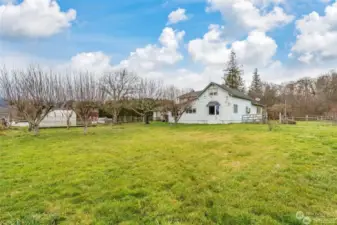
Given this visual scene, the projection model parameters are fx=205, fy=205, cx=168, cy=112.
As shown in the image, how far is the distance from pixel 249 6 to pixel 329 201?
41.4ft

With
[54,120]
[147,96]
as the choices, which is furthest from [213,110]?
[54,120]

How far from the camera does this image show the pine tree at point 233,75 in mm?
43281

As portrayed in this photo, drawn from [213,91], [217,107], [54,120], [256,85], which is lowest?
[54,120]

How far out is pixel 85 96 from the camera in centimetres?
1806

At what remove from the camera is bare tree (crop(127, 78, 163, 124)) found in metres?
26.9

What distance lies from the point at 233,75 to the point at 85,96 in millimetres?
33790

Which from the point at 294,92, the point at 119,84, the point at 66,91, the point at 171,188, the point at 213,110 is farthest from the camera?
the point at 294,92

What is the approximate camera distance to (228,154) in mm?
7871

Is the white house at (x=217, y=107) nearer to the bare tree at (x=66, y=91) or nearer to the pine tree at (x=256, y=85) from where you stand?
the bare tree at (x=66, y=91)

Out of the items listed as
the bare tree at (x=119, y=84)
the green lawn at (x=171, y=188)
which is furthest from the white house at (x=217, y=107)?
the green lawn at (x=171, y=188)

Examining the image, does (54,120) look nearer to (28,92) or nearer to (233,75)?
(28,92)

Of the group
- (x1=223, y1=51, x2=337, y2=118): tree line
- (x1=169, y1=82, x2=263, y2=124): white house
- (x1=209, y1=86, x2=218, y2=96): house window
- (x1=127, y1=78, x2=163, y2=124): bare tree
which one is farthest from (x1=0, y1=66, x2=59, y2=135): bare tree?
(x1=223, y1=51, x2=337, y2=118): tree line

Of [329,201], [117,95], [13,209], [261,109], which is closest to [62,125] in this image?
[117,95]

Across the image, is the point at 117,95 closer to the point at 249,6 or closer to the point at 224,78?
the point at 249,6
